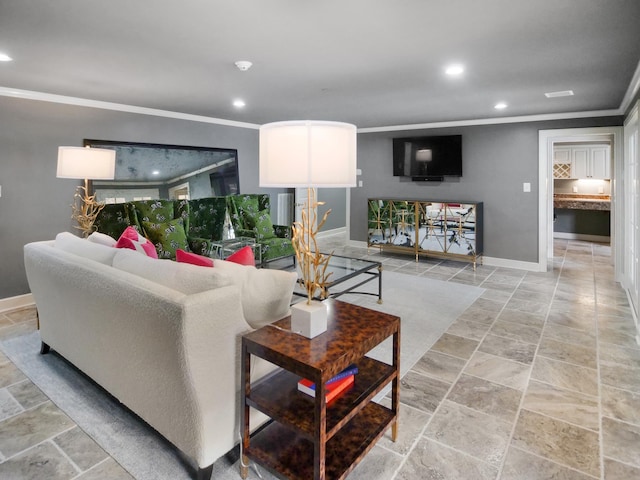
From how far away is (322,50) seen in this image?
8.82 feet

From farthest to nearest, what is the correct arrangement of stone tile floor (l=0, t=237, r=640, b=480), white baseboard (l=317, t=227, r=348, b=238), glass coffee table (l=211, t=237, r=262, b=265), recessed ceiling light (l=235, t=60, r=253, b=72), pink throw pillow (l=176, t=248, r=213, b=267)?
1. white baseboard (l=317, t=227, r=348, b=238)
2. glass coffee table (l=211, t=237, r=262, b=265)
3. recessed ceiling light (l=235, t=60, r=253, b=72)
4. pink throw pillow (l=176, t=248, r=213, b=267)
5. stone tile floor (l=0, t=237, r=640, b=480)

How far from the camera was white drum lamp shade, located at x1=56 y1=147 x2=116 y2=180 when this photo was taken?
3.36 m

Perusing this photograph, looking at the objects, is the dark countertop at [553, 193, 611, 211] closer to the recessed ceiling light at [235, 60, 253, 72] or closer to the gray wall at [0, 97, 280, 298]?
the recessed ceiling light at [235, 60, 253, 72]

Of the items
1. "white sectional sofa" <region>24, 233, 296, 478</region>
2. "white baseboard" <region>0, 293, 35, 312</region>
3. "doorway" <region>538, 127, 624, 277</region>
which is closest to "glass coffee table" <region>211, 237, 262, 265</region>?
"white baseboard" <region>0, 293, 35, 312</region>

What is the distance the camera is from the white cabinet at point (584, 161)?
765cm

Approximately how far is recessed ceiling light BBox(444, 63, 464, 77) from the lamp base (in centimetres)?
235

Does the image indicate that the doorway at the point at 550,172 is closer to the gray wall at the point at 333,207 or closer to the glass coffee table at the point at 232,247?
the glass coffee table at the point at 232,247

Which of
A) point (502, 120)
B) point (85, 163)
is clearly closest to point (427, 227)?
point (502, 120)

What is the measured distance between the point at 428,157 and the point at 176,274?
530 centimetres

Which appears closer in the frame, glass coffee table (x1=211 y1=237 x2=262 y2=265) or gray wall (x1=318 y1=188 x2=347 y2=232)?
glass coffee table (x1=211 y1=237 x2=262 y2=265)

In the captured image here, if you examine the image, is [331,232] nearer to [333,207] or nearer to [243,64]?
[333,207]

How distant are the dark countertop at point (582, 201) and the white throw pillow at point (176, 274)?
801 centimetres

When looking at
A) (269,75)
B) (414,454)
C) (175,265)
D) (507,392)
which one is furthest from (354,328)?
(269,75)

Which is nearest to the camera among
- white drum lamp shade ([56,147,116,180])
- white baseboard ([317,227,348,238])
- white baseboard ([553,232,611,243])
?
white drum lamp shade ([56,147,116,180])
